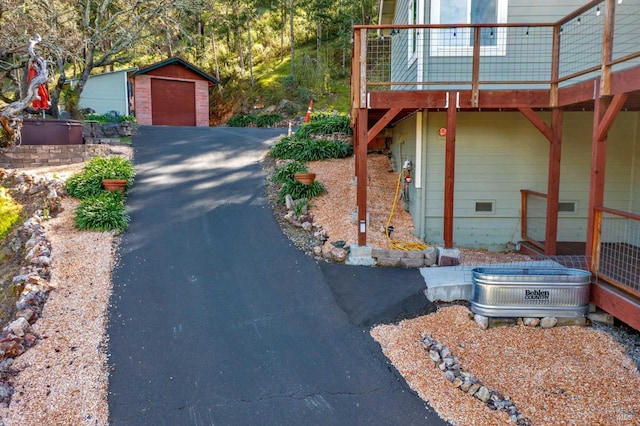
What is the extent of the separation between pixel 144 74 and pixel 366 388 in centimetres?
1926

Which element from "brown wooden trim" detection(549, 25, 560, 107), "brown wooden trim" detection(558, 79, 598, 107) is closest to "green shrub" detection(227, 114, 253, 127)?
"brown wooden trim" detection(549, 25, 560, 107)

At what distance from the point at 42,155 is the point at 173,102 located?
34.4 feet

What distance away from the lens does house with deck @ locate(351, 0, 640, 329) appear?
22.6ft

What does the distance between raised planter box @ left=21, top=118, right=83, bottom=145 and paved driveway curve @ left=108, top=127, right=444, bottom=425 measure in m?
4.20

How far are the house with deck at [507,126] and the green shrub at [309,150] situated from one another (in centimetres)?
365

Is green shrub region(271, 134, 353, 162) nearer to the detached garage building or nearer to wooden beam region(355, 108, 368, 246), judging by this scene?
wooden beam region(355, 108, 368, 246)

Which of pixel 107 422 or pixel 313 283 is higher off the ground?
pixel 313 283

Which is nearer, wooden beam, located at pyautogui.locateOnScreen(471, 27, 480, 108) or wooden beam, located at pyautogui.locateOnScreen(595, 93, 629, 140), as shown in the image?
wooden beam, located at pyautogui.locateOnScreen(595, 93, 629, 140)

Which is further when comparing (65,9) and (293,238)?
(65,9)

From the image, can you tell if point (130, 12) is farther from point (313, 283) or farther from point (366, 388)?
point (366, 388)

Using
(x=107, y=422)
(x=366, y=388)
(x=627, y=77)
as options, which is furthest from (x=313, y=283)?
(x=627, y=77)

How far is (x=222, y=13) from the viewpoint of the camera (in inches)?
1004

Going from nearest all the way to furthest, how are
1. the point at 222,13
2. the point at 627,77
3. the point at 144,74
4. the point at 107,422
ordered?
the point at 107,422 < the point at 627,77 < the point at 144,74 < the point at 222,13

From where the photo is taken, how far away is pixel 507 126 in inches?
315
